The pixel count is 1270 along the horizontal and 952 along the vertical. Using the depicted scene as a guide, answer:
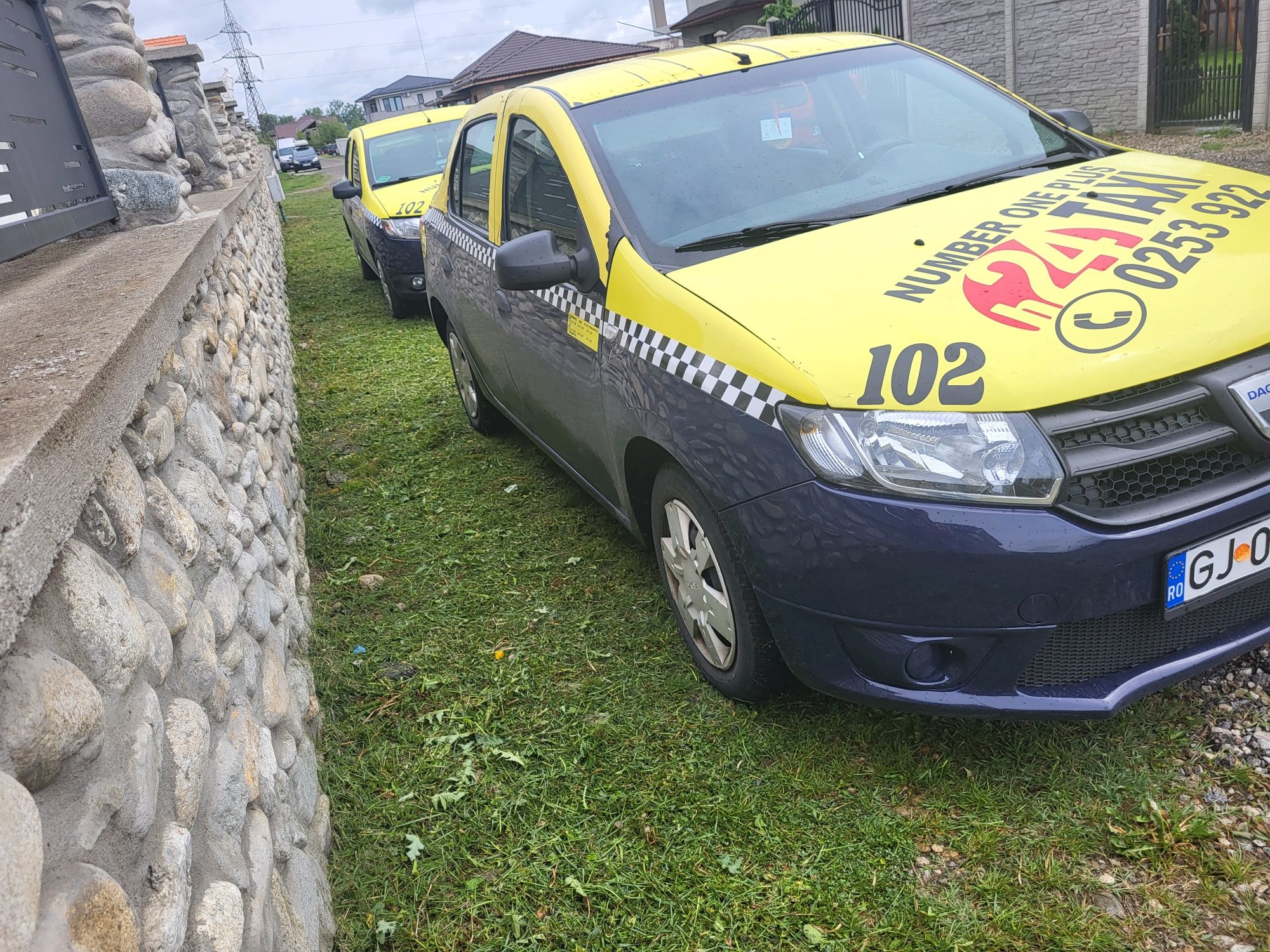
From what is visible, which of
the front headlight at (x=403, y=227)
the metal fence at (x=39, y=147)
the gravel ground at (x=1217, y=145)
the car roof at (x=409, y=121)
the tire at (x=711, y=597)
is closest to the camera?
the tire at (x=711, y=597)

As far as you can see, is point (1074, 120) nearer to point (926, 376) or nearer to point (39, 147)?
point (926, 376)

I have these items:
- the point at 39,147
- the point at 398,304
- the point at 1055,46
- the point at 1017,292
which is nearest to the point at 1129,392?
the point at 1017,292

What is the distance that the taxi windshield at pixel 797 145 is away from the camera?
2961mm

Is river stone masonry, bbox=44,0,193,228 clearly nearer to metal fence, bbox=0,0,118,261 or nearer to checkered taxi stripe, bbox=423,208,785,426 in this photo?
metal fence, bbox=0,0,118,261

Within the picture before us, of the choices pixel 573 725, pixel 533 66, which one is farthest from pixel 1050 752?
pixel 533 66

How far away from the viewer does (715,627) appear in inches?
108

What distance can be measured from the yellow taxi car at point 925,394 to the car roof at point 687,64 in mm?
233

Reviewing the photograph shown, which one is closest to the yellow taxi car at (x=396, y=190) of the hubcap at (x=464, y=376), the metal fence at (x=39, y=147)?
the hubcap at (x=464, y=376)

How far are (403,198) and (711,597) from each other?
22.9 feet

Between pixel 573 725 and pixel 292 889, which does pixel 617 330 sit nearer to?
pixel 573 725

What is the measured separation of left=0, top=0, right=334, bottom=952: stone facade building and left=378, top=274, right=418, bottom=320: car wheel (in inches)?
202

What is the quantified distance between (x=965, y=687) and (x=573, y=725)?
3.78 ft

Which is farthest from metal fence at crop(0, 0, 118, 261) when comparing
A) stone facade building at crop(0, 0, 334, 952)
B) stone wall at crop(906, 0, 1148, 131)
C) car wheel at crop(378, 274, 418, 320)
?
stone wall at crop(906, 0, 1148, 131)

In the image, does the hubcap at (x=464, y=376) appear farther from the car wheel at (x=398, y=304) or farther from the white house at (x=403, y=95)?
the white house at (x=403, y=95)
